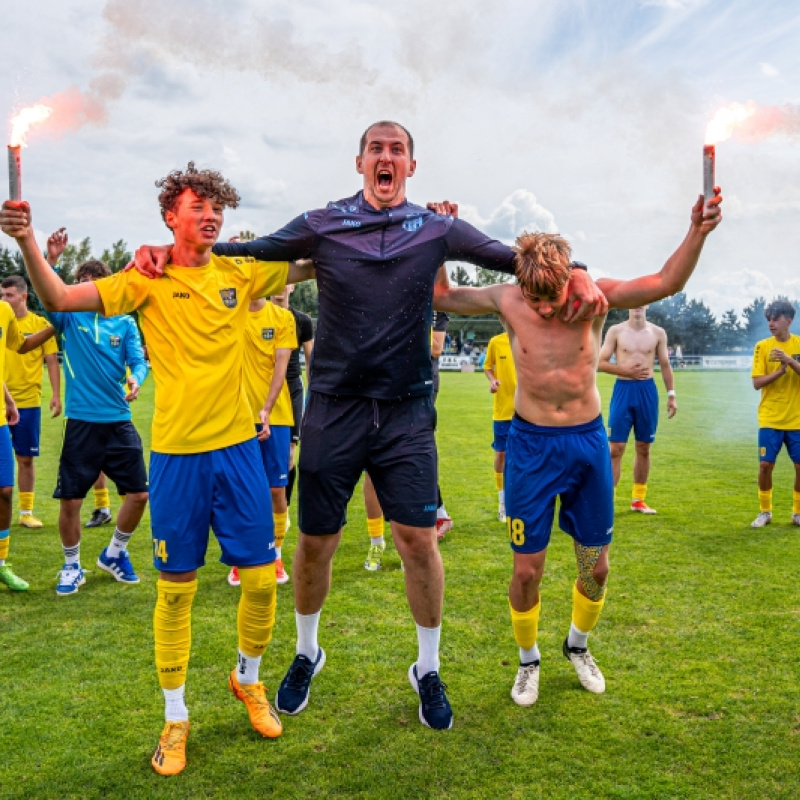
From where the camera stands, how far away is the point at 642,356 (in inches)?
373

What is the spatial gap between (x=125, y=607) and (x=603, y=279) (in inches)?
173

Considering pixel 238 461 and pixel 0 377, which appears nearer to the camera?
pixel 238 461

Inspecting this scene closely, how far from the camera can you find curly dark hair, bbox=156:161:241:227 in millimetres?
3836

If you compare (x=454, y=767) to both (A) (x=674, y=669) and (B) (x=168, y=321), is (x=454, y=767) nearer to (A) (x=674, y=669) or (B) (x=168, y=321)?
(A) (x=674, y=669)

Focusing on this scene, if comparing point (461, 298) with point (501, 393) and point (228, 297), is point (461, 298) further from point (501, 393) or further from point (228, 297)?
point (501, 393)

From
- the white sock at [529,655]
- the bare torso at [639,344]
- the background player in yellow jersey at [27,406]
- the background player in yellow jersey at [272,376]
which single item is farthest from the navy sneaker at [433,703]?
the bare torso at [639,344]

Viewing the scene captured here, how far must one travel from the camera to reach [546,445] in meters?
4.26

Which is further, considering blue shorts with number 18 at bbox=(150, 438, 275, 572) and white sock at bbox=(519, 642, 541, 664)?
white sock at bbox=(519, 642, 541, 664)

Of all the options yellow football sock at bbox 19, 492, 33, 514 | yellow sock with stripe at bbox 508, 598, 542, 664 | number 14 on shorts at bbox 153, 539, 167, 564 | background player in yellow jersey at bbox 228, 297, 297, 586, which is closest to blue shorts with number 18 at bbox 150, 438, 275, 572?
number 14 on shorts at bbox 153, 539, 167, 564

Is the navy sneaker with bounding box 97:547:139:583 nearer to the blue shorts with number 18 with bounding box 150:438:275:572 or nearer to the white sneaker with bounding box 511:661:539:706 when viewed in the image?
the blue shorts with number 18 with bounding box 150:438:275:572

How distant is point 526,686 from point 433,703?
61cm

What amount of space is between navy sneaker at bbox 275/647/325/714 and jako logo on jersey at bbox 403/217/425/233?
2532 mm

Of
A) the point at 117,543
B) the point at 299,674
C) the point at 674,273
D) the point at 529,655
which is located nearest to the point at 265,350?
the point at 117,543

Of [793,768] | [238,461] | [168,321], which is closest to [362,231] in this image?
[168,321]
